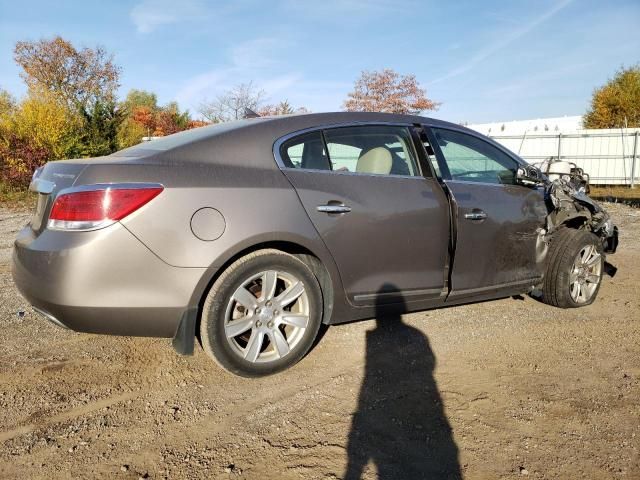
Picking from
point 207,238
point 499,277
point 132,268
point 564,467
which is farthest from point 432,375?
point 132,268

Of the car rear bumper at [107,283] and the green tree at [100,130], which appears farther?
the green tree at [100,130]

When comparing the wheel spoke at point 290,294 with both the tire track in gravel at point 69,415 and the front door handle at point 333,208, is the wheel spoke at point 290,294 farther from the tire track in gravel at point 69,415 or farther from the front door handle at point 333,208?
the tire track in gravel at point 69,415

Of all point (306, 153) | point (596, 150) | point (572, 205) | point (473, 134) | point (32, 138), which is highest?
point (596, 150)

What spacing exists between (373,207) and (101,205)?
1.58 m

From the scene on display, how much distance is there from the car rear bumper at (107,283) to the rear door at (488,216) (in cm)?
194

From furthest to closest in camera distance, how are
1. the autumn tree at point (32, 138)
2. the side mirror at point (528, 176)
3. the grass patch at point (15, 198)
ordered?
the autumn tree at point (32, 138) < the grass patch at point (15, 198) < the side mirror at point (528, 176)

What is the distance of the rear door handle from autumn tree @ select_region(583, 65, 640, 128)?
30421 millimetres

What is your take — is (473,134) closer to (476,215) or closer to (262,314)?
(476,215)

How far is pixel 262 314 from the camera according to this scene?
283cm

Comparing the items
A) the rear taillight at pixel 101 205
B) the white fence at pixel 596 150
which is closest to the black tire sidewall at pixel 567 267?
the rear taillight at pixel 101 205

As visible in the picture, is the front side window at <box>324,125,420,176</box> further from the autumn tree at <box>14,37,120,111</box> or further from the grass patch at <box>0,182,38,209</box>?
the autumn tree at <box>14,37,120,111</box>

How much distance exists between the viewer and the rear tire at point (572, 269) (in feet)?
13.4

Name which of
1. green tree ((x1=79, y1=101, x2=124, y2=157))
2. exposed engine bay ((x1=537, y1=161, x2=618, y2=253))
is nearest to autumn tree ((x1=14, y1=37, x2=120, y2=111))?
green tree ((x1=79, y1=101, x2=124, y2=157))

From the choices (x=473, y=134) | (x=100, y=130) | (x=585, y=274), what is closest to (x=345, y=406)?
(x=473, y=134)
